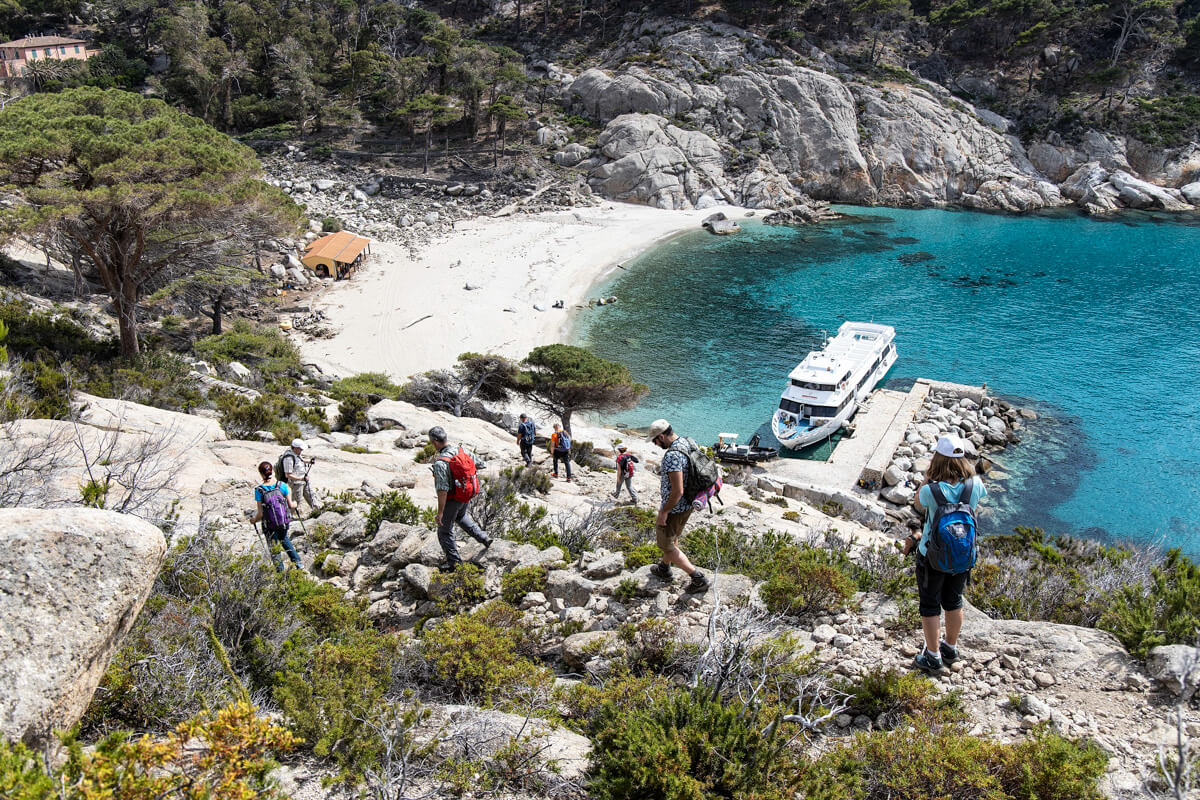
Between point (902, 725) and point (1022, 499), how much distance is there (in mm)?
19783

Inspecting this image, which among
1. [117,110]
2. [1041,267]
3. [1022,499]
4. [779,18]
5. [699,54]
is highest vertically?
[779,18]

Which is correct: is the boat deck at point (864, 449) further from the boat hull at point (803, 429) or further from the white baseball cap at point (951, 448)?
the white baseball cap at point (951, 448)

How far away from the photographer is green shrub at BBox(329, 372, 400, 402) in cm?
2052

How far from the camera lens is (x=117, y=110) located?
18.5m

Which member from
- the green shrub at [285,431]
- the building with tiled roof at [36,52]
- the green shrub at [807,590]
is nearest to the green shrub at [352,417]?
the green shrub at [285,431]

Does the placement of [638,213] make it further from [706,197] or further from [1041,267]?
[1041,267]

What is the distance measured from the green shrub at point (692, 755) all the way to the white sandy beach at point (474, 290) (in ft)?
77.9

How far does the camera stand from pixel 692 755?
169 inches

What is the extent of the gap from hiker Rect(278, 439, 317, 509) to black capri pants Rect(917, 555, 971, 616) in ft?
27.6

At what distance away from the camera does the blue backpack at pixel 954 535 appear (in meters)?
5.33

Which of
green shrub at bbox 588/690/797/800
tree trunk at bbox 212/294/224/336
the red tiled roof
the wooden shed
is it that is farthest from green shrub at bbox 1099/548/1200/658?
the red tiled roof

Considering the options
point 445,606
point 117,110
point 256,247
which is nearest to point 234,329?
point 256,247

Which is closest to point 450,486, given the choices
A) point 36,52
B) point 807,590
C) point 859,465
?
point 807,590

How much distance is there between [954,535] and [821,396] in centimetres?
1969
